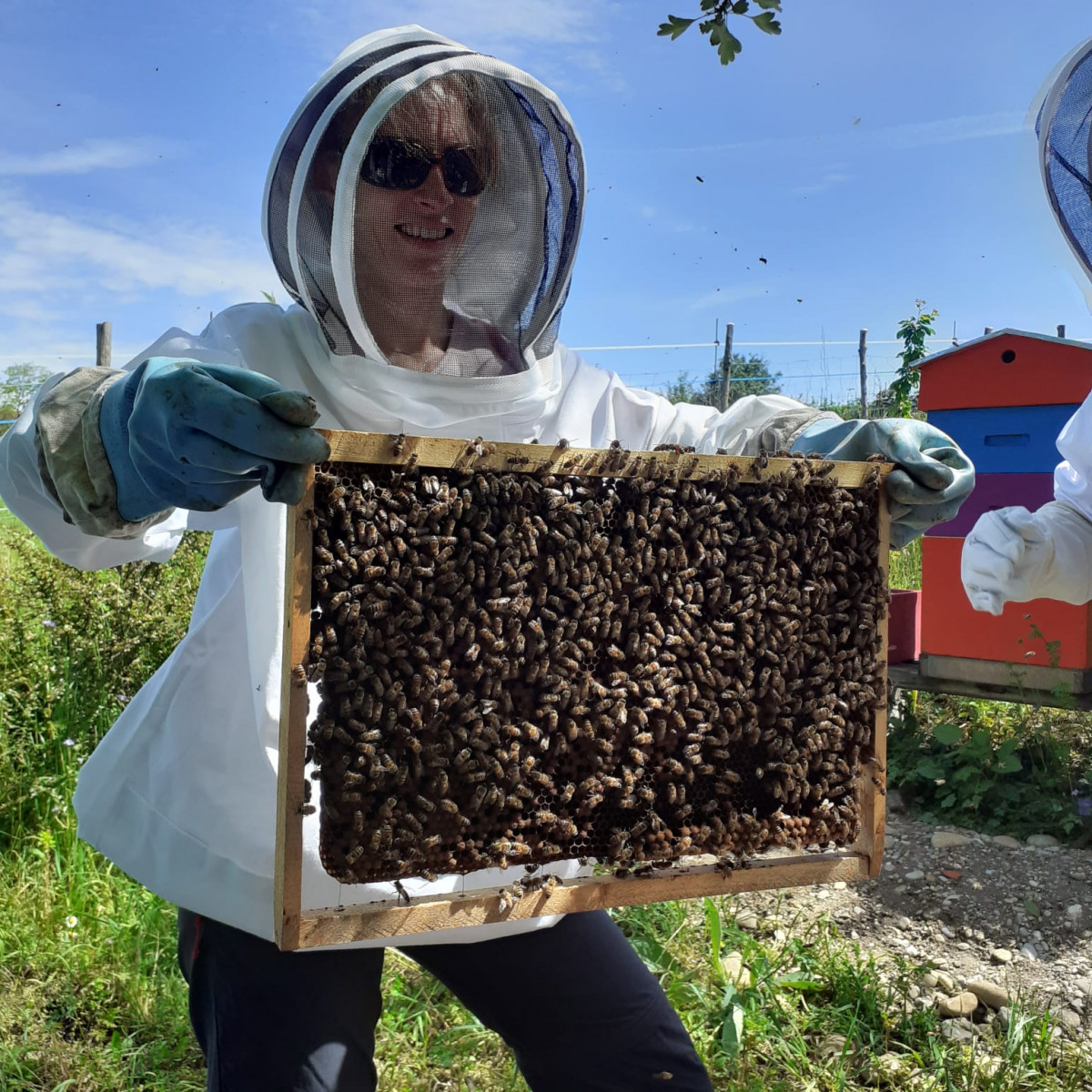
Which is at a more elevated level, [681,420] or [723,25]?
[723,25]

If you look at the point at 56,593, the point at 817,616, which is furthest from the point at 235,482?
the point at 56,593

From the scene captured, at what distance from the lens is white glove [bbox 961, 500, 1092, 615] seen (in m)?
3.79

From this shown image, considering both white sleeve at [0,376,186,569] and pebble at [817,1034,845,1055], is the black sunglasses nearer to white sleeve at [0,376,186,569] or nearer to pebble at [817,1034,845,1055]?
white sleeve at [0,376,186,569]

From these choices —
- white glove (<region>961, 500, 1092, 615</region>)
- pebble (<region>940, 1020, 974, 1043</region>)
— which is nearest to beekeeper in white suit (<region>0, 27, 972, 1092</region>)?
white glove (<region>961, 500, 1092, 615</region>)

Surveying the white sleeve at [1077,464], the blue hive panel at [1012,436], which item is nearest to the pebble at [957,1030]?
the white sleeve at [1077,464]

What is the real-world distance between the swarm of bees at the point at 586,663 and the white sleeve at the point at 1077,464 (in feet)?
6.49

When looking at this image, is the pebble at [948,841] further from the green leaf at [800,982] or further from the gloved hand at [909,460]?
the gloved hand at [909,460]

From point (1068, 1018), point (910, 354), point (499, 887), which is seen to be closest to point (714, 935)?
point (1068, 1018)

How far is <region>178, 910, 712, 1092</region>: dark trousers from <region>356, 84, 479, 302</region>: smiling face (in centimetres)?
163

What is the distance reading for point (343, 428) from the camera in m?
2.40

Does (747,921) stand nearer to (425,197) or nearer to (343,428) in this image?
(343,428)

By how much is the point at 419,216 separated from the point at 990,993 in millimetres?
3873

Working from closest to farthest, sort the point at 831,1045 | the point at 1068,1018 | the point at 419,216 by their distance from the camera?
1. the point at 419,216
2. the point at 831,1045
3. the point at 1068,1018

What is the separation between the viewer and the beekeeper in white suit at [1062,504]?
11.1 feet
